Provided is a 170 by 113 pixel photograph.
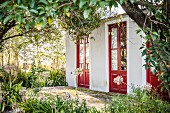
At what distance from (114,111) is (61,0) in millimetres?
3291

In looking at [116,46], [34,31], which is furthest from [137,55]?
[34,31]

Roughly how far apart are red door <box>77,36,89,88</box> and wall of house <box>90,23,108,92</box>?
56 cm

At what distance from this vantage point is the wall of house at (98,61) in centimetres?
1044

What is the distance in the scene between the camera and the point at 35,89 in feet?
21.8

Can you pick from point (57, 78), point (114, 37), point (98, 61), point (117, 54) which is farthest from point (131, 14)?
point (57, 78)

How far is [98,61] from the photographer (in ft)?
35.2

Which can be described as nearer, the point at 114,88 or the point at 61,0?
the point at 61,0

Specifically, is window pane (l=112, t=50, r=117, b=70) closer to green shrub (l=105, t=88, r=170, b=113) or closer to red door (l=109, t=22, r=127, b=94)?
red door (l=109, t=22, r=127, b=94)

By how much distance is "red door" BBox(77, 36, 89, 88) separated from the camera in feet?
38.5

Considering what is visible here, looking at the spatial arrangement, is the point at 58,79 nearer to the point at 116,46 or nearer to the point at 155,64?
the point at 116,46

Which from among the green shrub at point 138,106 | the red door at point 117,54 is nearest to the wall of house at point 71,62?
the red door at point 117,54

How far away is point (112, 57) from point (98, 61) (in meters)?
0.78

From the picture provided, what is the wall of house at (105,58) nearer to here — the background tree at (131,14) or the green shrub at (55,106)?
the green shrub at (55,106)

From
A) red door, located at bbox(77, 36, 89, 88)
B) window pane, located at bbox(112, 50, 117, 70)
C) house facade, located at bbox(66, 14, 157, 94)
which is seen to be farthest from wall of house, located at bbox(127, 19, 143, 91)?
red door, located at bbox(77, 36, 89, 88)
